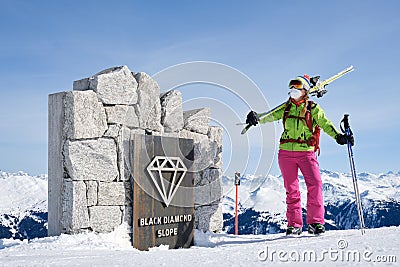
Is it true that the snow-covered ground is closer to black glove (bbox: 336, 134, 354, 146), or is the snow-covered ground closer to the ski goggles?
black glove (bbox: 336, 134, 354, 146)

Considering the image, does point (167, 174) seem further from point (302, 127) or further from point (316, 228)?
point (316, 228)

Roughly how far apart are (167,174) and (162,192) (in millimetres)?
248

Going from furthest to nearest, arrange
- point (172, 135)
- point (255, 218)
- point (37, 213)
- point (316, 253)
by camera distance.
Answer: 1. point (255, 218)
2. point (37, 213)
3. point (172, 135)
4. point (316, 253)

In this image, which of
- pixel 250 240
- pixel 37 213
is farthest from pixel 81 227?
pixel 37 213

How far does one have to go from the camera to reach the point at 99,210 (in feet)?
18.0

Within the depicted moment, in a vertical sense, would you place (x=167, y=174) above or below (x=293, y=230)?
above

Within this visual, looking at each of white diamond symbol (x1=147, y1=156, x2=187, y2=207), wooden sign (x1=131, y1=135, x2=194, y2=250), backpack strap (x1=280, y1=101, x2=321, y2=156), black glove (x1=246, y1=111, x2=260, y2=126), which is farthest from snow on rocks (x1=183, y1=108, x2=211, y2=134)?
backpack strap (x1=280, y1=101, x2=321, y2=156)

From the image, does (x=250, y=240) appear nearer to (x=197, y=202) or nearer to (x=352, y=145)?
(x=197, y=202)

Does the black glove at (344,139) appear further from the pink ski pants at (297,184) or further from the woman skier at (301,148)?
the pink ski pants at (297,184)

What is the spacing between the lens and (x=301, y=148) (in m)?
6.02

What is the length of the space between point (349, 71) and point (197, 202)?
3.00m

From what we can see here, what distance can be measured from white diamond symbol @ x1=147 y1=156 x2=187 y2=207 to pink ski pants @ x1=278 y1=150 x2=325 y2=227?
137 centimetres

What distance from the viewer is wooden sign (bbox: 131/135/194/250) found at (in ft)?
19.0

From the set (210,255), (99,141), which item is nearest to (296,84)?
(99,141)
